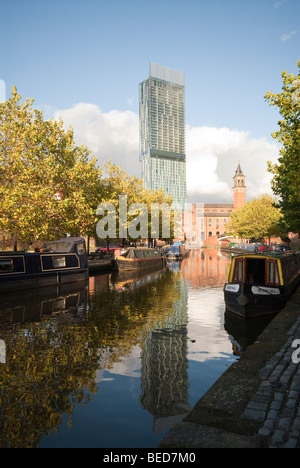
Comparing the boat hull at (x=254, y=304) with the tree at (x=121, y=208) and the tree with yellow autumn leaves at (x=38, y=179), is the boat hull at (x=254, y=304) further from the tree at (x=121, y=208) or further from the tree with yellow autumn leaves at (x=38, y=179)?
the tree at (x=121, y=208)

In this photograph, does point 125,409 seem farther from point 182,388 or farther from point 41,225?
point 41,225

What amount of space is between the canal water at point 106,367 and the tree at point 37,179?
32.2 feet

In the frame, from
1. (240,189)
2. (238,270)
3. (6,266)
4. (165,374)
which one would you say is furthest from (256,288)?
(240,189)

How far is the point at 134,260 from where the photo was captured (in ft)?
121

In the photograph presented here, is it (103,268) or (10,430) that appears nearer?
(10,430)

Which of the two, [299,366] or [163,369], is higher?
[299,366]

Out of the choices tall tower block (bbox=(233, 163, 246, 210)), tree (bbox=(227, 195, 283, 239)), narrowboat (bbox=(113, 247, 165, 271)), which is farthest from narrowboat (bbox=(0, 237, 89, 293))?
tall tower block (bbox=(233, 163, 246, 210))

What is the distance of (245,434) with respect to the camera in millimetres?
4551

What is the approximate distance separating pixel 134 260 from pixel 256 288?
76.6 feet

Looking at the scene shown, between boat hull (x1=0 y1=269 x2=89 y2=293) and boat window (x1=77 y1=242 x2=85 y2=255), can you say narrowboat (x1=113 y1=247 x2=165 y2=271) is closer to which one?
boat window (x1=77 y1=242 x2=85 y2=255)

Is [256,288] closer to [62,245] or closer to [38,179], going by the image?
[62,245]

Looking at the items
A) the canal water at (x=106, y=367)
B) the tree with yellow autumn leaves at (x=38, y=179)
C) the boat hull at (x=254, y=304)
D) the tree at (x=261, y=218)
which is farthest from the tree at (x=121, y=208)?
the tree at (x=261, y=218)
